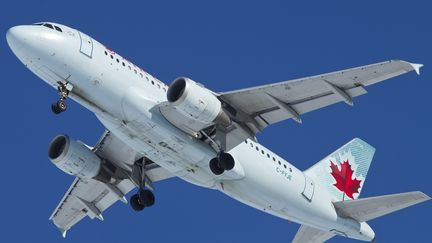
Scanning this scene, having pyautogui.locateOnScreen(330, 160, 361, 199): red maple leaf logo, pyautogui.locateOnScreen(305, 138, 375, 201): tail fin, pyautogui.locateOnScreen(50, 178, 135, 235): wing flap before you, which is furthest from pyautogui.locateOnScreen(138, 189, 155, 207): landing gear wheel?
pyautogui.locateOnScreen(330, 160, 361, 199): red maple leaf logo

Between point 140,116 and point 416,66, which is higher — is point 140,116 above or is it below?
below

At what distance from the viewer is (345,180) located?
43.8 meters

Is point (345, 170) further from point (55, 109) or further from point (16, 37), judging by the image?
point (16, 37)

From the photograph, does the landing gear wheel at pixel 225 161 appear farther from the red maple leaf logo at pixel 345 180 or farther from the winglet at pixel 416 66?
the red maple leaf logo at pixel 345 180

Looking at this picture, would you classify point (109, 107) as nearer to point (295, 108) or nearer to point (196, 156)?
point (196, 156)

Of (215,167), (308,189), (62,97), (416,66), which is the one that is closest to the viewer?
(416,66)

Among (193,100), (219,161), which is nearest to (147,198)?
(219,161)

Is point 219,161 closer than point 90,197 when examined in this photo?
Yes

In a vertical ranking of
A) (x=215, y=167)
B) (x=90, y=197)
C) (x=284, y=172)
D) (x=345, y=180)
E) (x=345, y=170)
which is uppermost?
(x=345, y=170)

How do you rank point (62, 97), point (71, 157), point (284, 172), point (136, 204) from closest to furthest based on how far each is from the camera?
point (62, 97) → point (284, 172) → point (71, 157) → point (136, 204)

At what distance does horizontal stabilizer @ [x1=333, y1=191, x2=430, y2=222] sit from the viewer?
1476 inches

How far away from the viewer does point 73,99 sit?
33.8 metres

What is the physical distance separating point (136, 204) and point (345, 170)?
11196mm

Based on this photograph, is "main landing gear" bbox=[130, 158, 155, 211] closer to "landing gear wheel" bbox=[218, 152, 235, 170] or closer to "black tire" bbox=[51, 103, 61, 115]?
"landing gear wheel" bbox=[218, 152, 235, 170]
